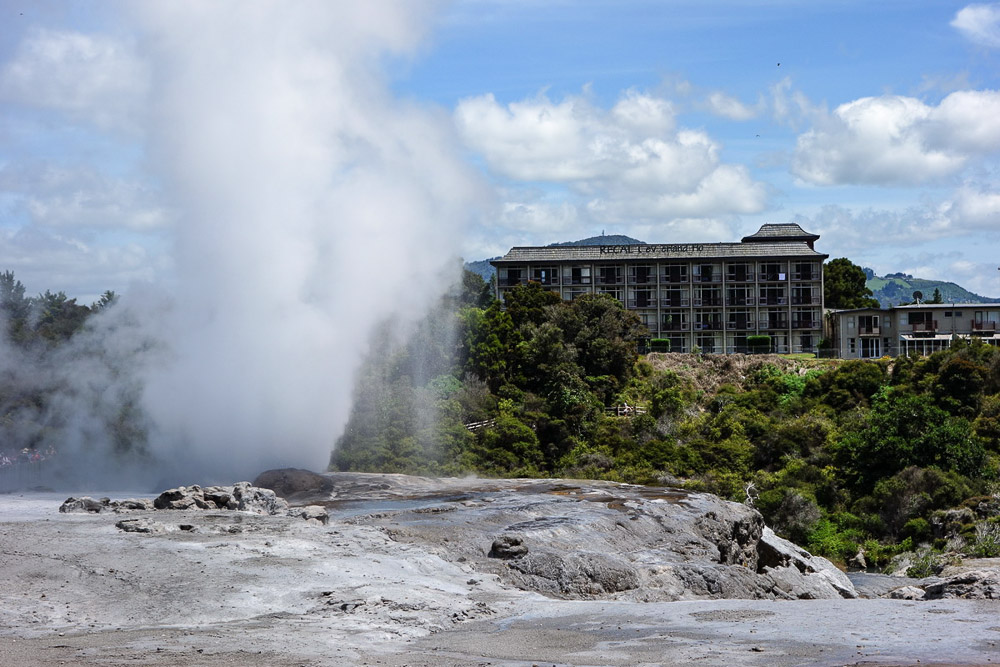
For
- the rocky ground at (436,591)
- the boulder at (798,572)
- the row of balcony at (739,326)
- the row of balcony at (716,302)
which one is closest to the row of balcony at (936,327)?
the row of balcony at (739,326)

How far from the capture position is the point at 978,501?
38562mm

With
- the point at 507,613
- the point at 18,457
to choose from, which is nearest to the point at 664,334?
the point at 18,457

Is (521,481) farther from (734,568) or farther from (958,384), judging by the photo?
(958,384)

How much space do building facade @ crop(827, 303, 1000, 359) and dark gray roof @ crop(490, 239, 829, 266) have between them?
1043 centimetres

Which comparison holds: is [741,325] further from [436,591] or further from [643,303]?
[436,591]

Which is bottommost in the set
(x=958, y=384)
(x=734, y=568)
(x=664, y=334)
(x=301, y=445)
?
(x=734, y=568)

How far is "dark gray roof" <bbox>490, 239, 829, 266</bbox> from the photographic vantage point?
291 feet

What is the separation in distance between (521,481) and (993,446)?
74.0 feet

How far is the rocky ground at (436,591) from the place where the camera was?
46.8 ft

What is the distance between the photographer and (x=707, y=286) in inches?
3514

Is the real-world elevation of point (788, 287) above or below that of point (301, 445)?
above

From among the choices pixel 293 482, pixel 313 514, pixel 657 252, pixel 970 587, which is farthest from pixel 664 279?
pixel 970 587

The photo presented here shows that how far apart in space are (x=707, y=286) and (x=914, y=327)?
18064 mm

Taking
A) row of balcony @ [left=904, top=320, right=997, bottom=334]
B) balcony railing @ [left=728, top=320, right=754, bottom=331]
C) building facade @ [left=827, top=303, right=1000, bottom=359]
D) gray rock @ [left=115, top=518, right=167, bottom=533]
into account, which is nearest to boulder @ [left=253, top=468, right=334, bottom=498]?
gray rock @ [left=115, top=518, right=167, bottom=533]
